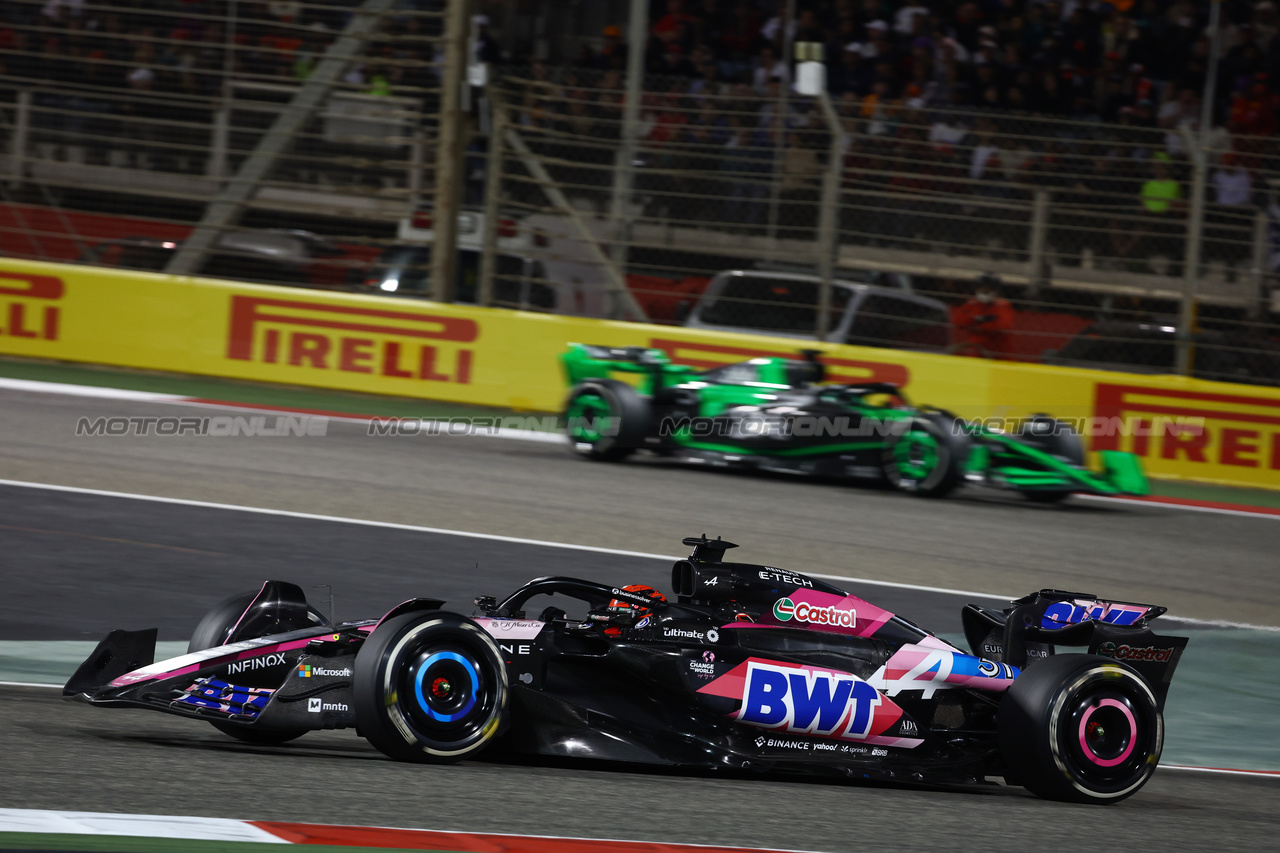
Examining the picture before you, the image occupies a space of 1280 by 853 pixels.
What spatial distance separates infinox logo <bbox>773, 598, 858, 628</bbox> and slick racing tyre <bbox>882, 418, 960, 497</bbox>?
20.8ft

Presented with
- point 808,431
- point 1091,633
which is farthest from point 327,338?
point 1091,633

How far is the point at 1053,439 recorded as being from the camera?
37.7ft

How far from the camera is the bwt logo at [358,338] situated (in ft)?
47.8

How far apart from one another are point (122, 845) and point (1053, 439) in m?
9.12

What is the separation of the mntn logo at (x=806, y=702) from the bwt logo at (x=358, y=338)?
9984 millimetres

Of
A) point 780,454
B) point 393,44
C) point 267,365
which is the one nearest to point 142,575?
point 780,454

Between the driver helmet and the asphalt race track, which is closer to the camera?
the asphalt race track

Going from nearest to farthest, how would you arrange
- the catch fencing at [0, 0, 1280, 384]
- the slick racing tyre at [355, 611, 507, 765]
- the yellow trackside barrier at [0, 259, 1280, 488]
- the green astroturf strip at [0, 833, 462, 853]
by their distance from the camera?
1. the green astroturf strip at [0, 833, 462, 853]
2. the slick racing tyre at [355, 611, 507, 765]
3. the catch fencing at [0, 0, 1280, 384]
4. the yellow trackside barrier at [0, 259, 1280, 488]

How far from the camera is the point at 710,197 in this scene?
14.1 m

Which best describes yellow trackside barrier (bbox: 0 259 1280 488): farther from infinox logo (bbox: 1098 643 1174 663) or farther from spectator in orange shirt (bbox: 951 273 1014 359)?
infinox logo (bbox: 1098 643 1174 663)

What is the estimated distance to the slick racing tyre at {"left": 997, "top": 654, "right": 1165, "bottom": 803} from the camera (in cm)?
486

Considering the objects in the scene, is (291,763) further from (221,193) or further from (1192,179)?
(221,193)

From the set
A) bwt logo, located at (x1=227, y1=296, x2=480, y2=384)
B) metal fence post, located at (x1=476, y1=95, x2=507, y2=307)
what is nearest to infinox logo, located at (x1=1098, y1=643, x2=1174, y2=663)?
bwt logo, located at (x1=227, y1=296, x2=480, y2=384)

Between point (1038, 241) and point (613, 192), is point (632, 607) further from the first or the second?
point (613, 192)
